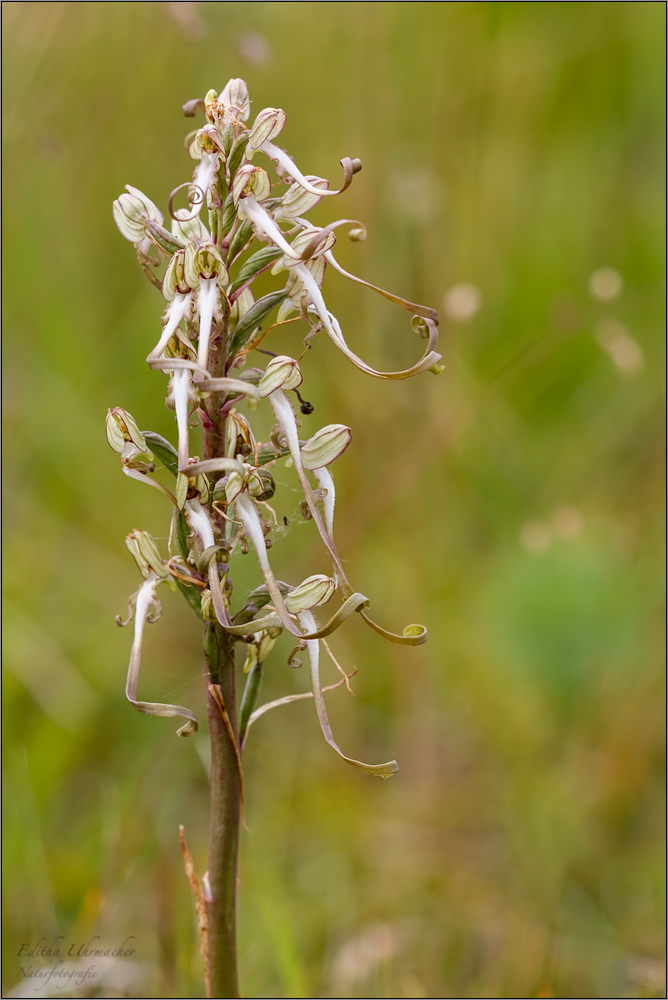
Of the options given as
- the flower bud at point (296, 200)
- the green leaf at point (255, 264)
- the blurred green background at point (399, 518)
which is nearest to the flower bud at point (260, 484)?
the green leaf at point (255, 264)

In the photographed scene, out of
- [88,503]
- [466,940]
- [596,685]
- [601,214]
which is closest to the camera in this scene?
[466,940]

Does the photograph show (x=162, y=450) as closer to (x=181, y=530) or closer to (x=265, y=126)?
(x=181, y=530)

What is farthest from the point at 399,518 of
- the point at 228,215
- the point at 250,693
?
the point at 228,215

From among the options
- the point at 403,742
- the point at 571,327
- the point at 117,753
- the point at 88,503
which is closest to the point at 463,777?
the point at 403,742

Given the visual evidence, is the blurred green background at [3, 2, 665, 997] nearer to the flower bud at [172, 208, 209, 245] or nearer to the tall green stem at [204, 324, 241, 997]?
the tall green stem at [204, 324, 241, 997]

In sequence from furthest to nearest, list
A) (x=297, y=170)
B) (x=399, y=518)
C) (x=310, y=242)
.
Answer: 1. (x=399, y=518)
2. (x=297, y=170)
3. (x=310, y=242)

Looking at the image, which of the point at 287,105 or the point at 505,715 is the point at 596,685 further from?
the point at 287,105

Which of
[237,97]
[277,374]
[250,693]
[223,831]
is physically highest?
[237,97]
